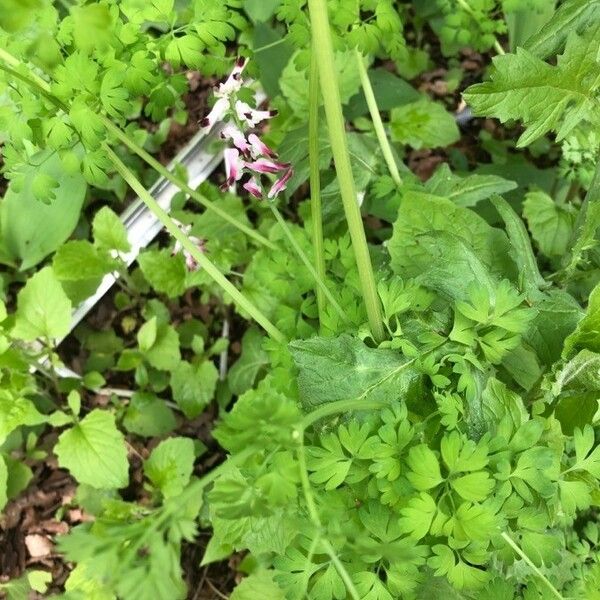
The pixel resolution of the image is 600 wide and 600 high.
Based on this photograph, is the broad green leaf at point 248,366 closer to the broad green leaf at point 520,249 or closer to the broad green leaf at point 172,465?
the broad green leaf at point 172,465

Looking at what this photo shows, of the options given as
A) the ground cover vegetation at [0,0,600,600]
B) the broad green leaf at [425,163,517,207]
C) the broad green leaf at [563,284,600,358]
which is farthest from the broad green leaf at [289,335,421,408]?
the broad green leaf at [425,163,517,207]

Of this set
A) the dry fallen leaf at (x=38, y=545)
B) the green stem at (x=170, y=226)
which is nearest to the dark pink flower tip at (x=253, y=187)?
the green stem at (x=170, y=226)

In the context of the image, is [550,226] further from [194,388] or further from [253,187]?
[194,388]

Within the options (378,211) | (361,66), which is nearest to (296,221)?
(378,211)

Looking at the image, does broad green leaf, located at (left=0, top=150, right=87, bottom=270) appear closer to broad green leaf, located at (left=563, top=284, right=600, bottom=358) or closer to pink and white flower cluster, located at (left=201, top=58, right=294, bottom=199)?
pink and white flower cluster, located at (left=201, top=58, right=294, bottom=199)

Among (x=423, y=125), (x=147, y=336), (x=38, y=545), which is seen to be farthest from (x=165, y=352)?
(x=423, y=125)

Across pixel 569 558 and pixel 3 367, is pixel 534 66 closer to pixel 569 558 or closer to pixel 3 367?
pixel 569 558
